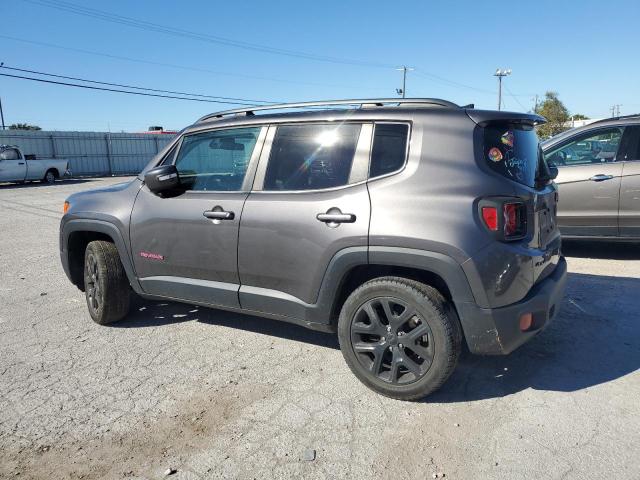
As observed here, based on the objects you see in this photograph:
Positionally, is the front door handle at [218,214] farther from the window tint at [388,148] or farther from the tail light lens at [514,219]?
the tail light lens at [514,219]

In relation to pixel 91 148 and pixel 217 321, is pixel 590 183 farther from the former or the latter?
pixel 91 148

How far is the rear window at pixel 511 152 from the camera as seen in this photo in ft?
9.49

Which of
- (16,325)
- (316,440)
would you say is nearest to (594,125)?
(316,440)

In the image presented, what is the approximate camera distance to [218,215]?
3520 mm

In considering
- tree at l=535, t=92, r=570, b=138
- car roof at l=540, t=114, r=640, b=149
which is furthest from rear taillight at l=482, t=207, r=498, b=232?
tree at l=535, t=92, r=570, b=138

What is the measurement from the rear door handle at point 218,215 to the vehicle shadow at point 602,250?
503 cm

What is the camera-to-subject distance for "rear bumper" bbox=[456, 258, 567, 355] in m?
2.75

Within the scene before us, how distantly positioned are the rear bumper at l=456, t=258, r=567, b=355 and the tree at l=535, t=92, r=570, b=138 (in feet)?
172

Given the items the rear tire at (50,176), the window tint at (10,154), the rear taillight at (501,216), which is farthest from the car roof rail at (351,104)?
the rear tire at (50,176)

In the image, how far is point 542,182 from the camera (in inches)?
130

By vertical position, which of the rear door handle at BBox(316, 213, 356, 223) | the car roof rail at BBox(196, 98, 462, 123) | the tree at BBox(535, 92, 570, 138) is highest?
the tree at BBox(535, 92, 570, 138)

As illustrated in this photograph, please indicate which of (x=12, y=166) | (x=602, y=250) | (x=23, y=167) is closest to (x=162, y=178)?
(x=602, y=250)

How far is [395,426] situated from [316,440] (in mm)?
468

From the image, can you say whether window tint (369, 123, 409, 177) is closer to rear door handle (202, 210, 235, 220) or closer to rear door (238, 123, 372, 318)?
rear door (238, 123, 372, 318)
